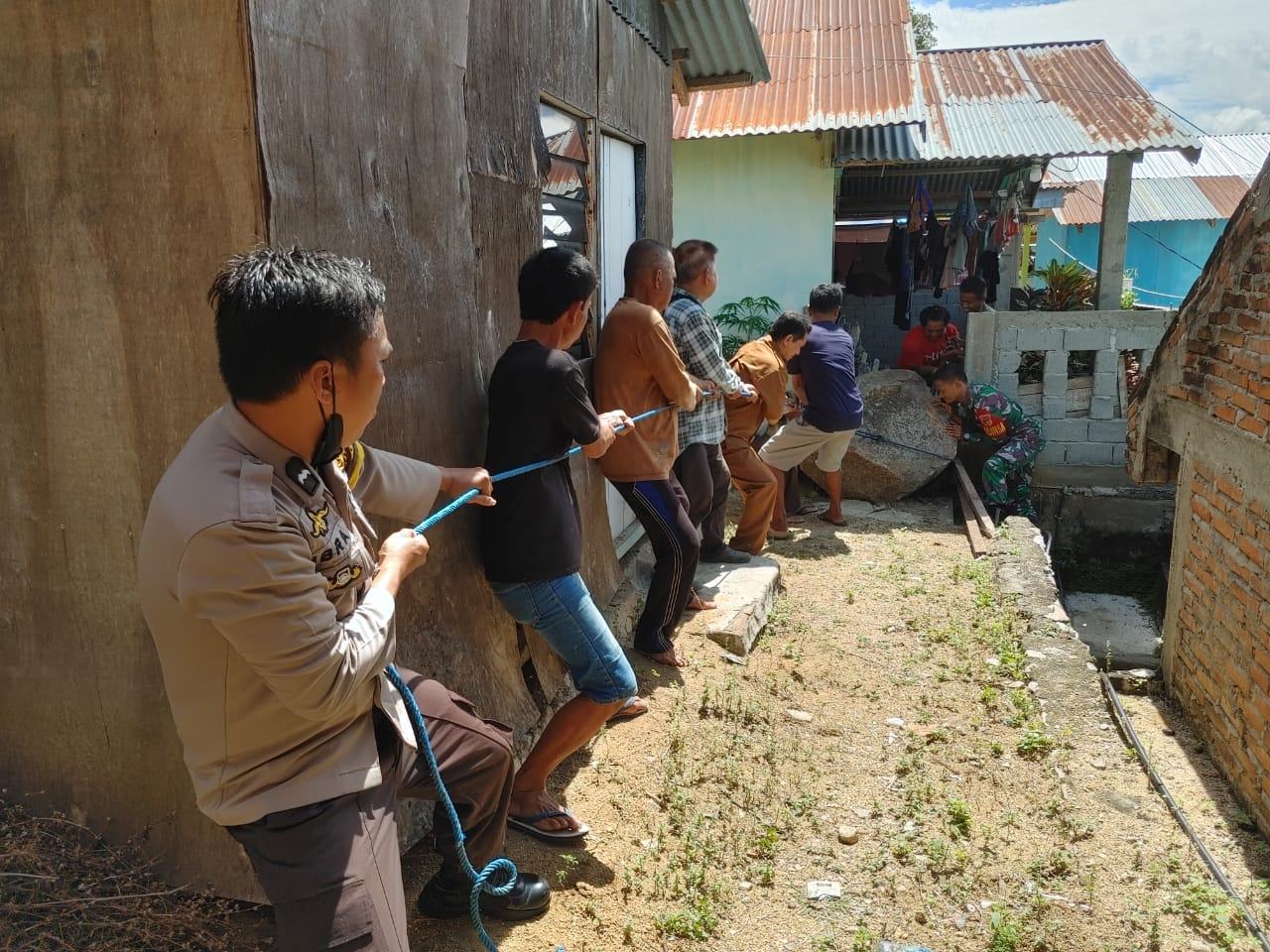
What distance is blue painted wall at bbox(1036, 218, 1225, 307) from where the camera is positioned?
23.1 metres

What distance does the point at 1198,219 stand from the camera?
22125 millimetres

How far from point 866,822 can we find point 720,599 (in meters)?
1.92

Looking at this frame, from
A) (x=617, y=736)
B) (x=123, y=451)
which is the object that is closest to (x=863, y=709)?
(x=617, y=736)

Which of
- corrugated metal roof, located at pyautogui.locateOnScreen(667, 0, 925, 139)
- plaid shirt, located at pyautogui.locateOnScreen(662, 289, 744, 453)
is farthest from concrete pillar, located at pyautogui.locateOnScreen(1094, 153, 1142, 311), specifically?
plaid shirt, located at pyautogui.locateOnScreen(662, 289, 744, 453)

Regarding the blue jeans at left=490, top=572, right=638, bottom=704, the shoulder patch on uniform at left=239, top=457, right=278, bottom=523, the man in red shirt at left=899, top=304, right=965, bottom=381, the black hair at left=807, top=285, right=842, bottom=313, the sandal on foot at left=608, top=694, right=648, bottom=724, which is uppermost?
the black hair at left=807, top=285, right=842, bottom=313

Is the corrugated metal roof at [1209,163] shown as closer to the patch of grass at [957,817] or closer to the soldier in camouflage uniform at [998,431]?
the soldier in camouflage uniform at [998,431]

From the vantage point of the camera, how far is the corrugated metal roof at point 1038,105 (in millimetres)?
9469

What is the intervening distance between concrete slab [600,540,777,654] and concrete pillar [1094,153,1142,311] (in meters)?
5.78

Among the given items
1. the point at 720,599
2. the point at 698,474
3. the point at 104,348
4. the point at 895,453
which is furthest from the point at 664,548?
the point at 895,453

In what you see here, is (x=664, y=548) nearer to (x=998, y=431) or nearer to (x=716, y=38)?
(x=716, y=38)

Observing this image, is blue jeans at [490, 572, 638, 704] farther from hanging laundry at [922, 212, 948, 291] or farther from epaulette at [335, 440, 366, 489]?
hanging laundry at [922, 212, 948, 291]

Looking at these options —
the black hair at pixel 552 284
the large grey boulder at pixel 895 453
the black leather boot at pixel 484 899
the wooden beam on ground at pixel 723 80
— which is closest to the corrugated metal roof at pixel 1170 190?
the large grey boulder at pixel 895 453

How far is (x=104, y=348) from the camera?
2.48 meters

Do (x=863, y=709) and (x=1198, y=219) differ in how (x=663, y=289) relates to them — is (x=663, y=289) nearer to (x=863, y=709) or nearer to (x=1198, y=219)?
(x=863, y=709)
